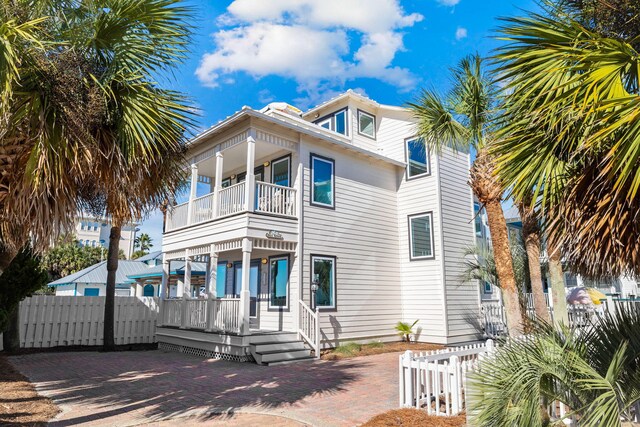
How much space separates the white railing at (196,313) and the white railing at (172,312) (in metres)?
0.59

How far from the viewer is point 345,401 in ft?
24.6

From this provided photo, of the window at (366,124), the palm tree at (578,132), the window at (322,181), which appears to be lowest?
the palm tree at (578,132)

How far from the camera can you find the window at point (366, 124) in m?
18.1

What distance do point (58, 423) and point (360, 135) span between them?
14433 millimetres

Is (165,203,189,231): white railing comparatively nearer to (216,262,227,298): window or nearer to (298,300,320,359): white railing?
(216,262,227,298): window

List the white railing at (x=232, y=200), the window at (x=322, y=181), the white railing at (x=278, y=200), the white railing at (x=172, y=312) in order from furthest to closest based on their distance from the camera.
→ the white railing at (x=172, y=312)
the window at (x=322, y=181)
the white railing at (x=278, y=200)
the white railing at (x=232, y=200)

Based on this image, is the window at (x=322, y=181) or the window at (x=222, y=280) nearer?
the window at (x=322, y=181)

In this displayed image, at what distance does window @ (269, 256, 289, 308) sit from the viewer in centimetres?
1420

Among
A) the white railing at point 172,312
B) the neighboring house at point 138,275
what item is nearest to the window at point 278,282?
the white railing at point 172,312

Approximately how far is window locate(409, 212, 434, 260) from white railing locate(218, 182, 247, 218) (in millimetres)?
7061

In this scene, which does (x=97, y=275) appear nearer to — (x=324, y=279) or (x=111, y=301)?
(x=111, y=301)

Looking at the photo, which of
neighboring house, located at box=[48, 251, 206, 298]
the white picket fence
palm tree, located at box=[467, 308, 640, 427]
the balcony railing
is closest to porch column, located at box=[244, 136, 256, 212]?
the balcony railing

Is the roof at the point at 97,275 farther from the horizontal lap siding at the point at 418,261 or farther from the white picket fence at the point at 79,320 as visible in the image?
the horizontal lap siding at the point at 418,261

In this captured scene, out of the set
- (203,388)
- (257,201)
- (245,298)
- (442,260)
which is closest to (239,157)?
(257,201)
